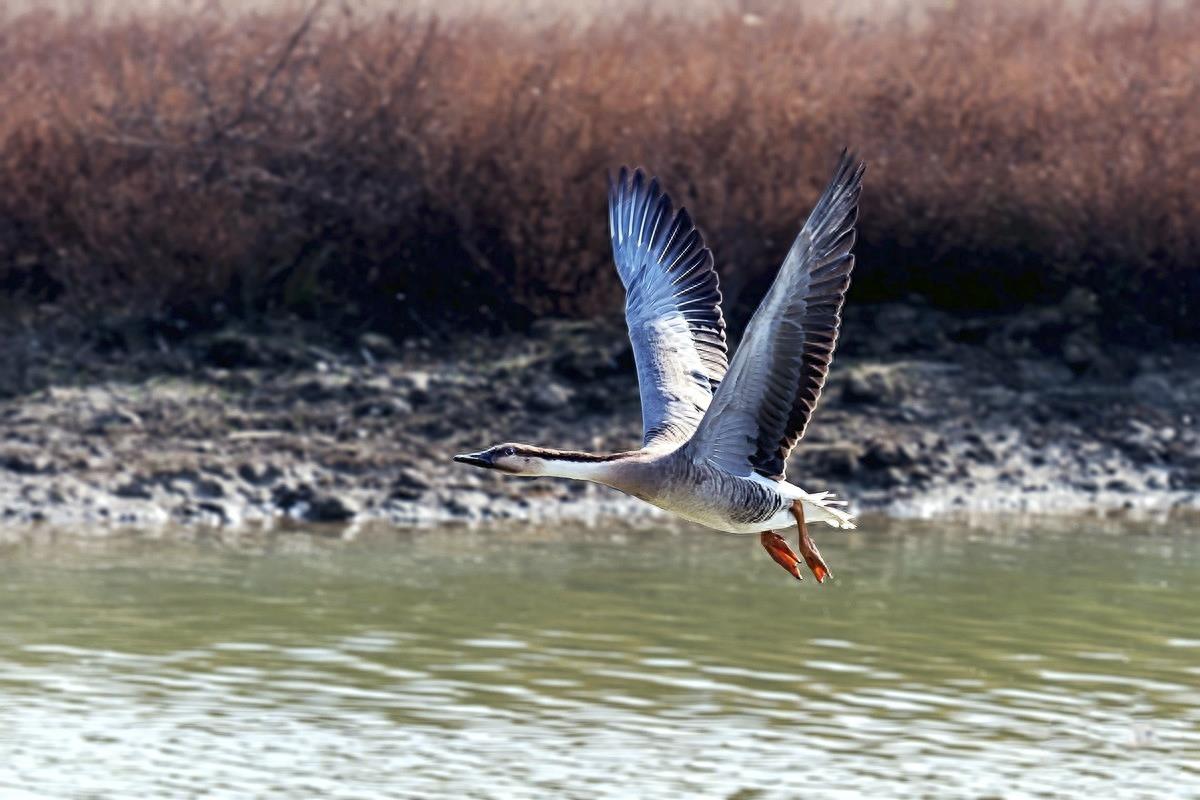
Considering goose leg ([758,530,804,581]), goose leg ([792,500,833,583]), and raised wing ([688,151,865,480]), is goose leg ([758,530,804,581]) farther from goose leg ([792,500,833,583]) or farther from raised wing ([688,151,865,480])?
raised wing ([688,151,865,480])

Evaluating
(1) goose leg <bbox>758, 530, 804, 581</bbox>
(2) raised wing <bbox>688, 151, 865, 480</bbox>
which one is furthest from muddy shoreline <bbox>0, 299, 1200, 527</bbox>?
(2) raised wing <bbox>688, 151, 865, 480</bbox>

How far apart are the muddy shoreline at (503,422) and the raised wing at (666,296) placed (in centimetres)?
417

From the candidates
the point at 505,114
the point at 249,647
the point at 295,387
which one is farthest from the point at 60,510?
the point at 505,114

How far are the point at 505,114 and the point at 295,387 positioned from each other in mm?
2592

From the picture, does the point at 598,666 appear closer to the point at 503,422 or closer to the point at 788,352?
the point at 788,352

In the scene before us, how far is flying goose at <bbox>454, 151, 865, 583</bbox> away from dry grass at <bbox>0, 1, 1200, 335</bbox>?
6872 mm

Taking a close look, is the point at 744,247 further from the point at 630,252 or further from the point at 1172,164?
the point at 630,252

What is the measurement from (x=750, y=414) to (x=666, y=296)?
1.66 metres

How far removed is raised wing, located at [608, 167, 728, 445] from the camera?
30.3ft

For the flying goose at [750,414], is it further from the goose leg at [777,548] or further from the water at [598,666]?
the water at [598,666]

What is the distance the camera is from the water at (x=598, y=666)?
28.0 ft

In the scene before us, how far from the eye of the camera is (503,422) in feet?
48.6

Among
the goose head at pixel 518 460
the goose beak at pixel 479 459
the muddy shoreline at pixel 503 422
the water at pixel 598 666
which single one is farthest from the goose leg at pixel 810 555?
the muddy shoreline at pixel 503 422

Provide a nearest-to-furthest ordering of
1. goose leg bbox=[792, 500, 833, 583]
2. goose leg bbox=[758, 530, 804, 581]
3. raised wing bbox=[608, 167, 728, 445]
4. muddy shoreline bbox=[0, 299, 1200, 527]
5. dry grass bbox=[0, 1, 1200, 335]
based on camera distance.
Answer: goose leg bbox=[792, 500, 833, 583]
goose leg bbox=[758, 530, 804, 581]
raised wing bbox=[608, 167, 728, 445]
muddy shoreline bbox=[0, 299, 1200, 527]
dry grass bbox=[0, 1, 1200, 335]
